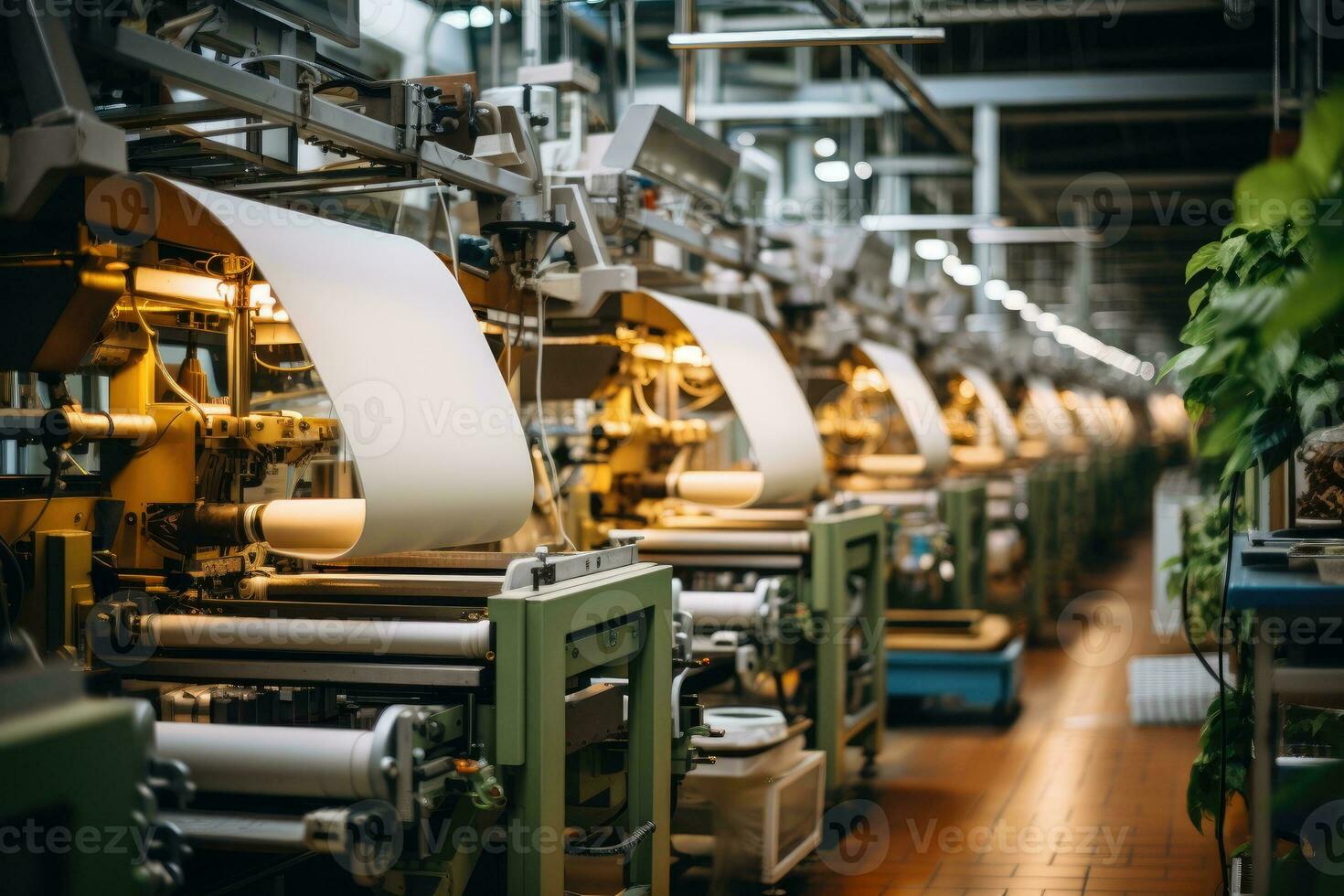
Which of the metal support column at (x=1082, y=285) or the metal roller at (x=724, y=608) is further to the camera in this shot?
the metal support column at (x=1082, y=285)

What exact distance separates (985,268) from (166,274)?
10230mm

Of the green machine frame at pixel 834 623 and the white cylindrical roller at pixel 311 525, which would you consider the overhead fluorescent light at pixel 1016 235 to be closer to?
the green machine frame at pixel 834 623

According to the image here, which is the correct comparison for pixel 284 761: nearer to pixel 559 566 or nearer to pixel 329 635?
pixel 329 635

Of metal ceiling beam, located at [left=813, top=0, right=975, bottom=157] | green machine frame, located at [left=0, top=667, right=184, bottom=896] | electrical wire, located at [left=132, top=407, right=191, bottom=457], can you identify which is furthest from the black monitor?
metal ceiling beam, located at [left=813, top=0, right=975, bottom=157]

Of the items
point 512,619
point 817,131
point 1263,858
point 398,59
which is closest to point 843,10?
point 398,59

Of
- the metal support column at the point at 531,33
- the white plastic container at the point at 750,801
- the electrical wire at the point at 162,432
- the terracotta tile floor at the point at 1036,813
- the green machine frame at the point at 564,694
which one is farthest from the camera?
the metal support column at the point at 531,33

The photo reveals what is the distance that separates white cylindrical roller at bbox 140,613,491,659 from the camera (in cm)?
264

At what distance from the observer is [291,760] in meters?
2.36

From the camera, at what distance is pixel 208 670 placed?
8.91ft

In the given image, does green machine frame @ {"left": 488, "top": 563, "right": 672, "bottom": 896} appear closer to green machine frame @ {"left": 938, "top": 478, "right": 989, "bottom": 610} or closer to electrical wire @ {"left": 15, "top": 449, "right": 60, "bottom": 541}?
electrical wire @ {"left": 15, "top": 449, "right": 60, "bottom": 541}

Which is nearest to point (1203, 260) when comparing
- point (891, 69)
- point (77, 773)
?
point (77, 773)

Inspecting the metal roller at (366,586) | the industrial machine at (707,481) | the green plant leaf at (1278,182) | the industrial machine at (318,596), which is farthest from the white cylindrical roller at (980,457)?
the green plant leaf at (1278,182)

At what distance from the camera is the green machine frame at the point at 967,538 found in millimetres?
7367

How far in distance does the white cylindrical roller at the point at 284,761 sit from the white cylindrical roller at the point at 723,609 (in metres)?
2.29
